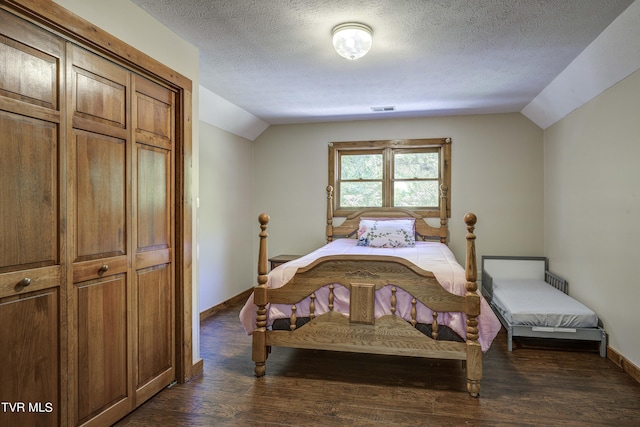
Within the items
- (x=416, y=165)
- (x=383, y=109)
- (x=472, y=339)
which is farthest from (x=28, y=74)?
(x=416, y=165)

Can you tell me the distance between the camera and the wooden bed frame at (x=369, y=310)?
2.50 metres

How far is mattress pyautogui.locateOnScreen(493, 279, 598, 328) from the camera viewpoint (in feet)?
10.4

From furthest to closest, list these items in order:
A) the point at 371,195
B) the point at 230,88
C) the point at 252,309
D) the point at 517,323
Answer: the point at 371,195 < the point at 230,88 < the point at 517,323 < the point at 252,309

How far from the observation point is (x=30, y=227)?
5.47 ft

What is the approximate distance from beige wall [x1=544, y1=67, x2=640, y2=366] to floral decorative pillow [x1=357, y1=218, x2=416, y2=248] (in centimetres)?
156

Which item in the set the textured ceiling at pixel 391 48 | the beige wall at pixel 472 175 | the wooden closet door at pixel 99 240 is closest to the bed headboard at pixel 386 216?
the beige wall at pixel 472 175

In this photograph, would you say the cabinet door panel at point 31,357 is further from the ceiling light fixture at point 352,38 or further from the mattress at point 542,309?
the mattress at point 542,309

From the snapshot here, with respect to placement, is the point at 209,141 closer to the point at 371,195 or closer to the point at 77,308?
the point at 371,195

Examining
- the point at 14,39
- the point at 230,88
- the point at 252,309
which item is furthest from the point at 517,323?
the point at 14,39

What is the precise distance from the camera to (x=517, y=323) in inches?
130

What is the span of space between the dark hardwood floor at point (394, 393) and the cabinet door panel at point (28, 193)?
1.13m

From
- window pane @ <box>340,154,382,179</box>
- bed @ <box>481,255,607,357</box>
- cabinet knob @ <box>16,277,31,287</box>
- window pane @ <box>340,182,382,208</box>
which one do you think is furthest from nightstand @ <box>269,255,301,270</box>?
cabinet knob @ <box>16,277,31,287</box>

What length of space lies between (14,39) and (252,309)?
2.05 metres

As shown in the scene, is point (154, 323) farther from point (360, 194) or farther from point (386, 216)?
point (360, 194)
